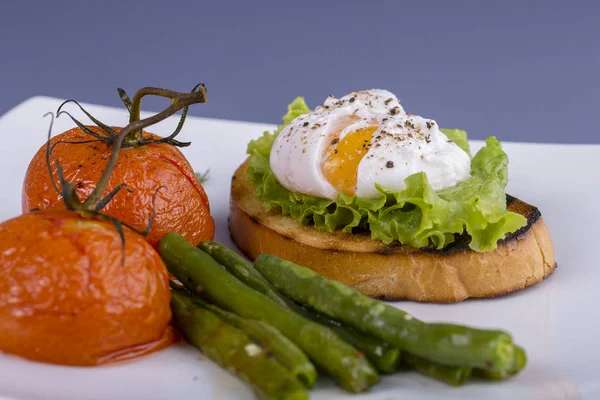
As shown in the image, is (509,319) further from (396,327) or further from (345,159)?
(345,159)

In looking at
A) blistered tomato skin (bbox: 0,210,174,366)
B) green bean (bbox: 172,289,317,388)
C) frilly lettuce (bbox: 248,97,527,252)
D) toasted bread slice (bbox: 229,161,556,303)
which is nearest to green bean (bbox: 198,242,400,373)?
green bean (bbox: 172,289,317,388)

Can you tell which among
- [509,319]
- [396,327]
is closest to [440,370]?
[396,327]

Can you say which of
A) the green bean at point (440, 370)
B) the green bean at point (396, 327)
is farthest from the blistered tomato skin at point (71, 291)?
the green bean at point (440, 370)

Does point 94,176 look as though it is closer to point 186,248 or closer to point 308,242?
point 186,248

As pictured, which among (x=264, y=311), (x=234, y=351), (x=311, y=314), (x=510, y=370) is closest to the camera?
(x=510, y=370)

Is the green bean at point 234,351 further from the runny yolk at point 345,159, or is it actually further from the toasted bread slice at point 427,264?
the runny yolk at point 345,159

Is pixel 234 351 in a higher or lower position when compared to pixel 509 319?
higher

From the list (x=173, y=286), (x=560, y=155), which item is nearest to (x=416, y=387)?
(x=173, y=286)
